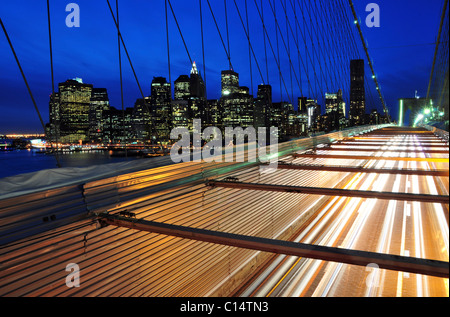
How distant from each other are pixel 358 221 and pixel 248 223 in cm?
429

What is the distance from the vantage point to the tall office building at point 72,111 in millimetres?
3776

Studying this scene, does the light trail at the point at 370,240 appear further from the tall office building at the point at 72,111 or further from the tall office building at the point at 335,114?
the tall office building at the point at 335,114

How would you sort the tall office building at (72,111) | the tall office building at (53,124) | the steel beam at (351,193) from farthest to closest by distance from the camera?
1. the tall office building at (72,111)
2. the tall office building at (53,124)
3. the steel beam at (351,193)

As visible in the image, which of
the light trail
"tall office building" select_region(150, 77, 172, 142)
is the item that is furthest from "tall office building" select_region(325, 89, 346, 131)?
"tall office building" select_region(150, 77, 172, 142)

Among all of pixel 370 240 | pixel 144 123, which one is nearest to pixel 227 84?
pixel 144 123

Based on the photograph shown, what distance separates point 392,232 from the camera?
22.3 ft

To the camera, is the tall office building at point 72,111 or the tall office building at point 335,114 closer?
the tall office building at point 72,111

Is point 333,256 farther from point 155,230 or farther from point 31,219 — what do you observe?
point 31,219

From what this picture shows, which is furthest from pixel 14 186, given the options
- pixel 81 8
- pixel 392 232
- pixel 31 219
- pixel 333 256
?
pixel 392 232

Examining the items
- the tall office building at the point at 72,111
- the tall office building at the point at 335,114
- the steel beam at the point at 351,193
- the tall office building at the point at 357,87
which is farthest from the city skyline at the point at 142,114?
the tall office building at the point at 357,87

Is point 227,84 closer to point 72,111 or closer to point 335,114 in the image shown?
point 72,111

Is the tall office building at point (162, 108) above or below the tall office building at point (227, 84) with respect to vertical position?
below

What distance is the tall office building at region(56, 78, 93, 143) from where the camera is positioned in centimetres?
378

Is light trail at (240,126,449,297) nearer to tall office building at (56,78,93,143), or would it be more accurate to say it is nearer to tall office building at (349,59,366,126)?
tall office building at (56,78,93,143)
